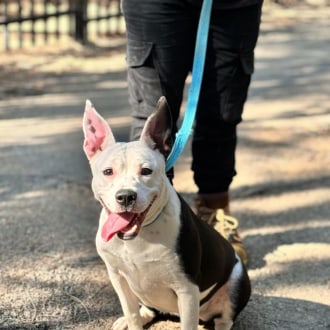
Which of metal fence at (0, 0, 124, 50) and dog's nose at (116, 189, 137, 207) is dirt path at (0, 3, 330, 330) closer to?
metal fence at (0, 0, 124, 50)

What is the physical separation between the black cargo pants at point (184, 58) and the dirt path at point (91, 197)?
0.73 metres

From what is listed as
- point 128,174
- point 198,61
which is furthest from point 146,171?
point 198,61

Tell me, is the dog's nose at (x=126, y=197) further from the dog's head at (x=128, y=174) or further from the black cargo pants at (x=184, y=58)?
the black cargo pants at (x=184, y=58)

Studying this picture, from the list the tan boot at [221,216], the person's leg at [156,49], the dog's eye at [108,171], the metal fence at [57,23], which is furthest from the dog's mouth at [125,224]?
the metal fence at [57,23]

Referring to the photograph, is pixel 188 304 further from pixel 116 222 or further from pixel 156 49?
pixel 156 49

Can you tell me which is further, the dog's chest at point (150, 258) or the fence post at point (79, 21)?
the fence post at point (79, 21)

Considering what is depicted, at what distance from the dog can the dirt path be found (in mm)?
461

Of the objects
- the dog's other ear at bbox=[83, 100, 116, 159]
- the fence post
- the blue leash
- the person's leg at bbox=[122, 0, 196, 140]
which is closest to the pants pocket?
the person's leg at bbox=[122, 0, 196, 140]

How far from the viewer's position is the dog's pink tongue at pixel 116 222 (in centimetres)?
207

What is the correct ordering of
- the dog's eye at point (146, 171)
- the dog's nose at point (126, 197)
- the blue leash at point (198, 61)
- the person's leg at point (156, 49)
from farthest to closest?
the person's leg at point (156, 49), the blue leash at point (198, 61), the dog's eye at point (146, 171), the dog's nose at point (126, 197)

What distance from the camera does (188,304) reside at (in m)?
2.29

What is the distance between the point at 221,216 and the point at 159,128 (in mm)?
1202

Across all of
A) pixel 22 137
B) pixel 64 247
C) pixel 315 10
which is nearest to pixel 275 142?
pixel 22 137

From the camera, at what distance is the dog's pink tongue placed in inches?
81.6
